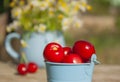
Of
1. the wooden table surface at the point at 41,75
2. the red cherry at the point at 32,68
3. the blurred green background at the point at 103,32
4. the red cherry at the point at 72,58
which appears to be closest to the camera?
the red cherry at the point at 72,58

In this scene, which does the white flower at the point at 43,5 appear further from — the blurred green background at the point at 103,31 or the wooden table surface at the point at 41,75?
the blurred green background at the point at 103,31

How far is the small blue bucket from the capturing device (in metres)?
1.16

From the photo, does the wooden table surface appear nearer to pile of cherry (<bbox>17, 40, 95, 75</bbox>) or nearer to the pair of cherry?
the pair of cherry

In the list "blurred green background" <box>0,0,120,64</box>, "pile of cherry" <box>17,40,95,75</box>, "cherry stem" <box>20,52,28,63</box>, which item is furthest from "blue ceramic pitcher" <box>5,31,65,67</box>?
"blurred green background" <box>0,0,120,64</box>

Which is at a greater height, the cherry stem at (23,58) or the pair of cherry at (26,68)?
the cherry stem at (23,58)

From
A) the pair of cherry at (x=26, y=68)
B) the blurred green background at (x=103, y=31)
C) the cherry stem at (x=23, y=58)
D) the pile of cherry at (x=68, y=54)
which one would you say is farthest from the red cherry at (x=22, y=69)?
the blurred green background at (x=103, y=31)

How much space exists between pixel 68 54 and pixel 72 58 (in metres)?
0.03

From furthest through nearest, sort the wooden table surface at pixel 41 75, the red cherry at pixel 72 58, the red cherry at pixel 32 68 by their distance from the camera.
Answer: the red cherry at pixel 32 68, the wooden table surface at pixel 41 75, the red cherry at pixel 72 58

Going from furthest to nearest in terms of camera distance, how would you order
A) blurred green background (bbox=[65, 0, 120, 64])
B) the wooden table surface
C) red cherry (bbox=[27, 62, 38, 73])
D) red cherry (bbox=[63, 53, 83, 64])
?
1. blurred green background (bbox=[65, 0, 120, 64])
2. red cherry (bbox=[27, 62, 38, 73])
3. the wooden table surface
4. red cherry (bbox=[63, 53, 83, 64])

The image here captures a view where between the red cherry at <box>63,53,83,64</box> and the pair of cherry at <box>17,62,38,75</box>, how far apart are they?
479 mm

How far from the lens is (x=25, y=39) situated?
1.77 meters

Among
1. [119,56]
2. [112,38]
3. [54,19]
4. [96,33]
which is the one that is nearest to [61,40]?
[54,19]

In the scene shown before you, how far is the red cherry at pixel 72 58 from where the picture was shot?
1.16 m

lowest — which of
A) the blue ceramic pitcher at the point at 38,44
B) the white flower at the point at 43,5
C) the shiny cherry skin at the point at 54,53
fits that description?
the shiny cherry skin at the point at 54,53
